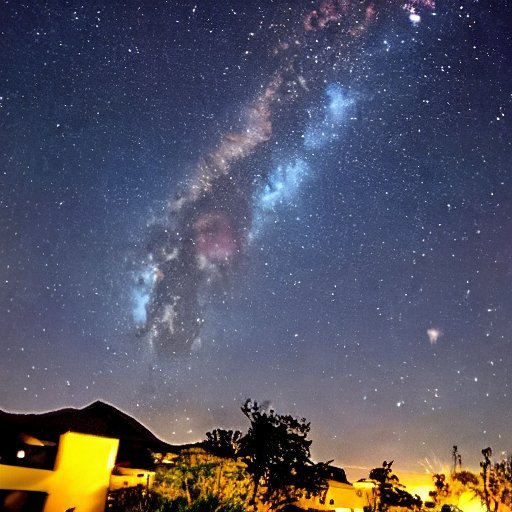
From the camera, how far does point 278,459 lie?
44.4ft

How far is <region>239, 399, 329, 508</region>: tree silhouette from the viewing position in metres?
13.4

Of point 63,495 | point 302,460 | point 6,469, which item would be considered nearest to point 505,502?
point 302,460

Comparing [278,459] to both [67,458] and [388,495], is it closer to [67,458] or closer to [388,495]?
[67,458]

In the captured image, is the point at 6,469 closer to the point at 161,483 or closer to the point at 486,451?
the point at 161,483

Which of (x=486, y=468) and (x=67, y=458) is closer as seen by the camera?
(x=67, y=458)

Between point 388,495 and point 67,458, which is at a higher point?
point 388,495

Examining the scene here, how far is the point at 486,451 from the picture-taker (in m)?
28.4

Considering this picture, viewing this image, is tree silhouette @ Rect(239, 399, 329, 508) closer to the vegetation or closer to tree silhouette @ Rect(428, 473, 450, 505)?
the vegetation

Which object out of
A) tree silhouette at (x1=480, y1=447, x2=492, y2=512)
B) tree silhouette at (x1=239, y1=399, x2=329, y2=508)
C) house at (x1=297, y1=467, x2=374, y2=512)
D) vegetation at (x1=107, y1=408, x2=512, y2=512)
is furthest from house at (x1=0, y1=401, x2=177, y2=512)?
tree silhouette at (x1=480, y1=447, x2=492, y2=512)

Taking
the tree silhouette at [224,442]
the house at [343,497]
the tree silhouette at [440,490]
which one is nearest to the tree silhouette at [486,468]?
the tree silhouette at [440,490]

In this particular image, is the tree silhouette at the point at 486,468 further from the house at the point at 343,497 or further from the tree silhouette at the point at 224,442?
the tree silhouette at the point at 224,442

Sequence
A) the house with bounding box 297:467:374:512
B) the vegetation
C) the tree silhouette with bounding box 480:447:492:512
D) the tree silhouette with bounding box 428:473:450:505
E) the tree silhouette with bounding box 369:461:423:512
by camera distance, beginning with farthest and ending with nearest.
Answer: the tree silhouette with bounding box 428:473:450:505 → the tree silhouette with bounding box 480:447:492:512 → the house with bounding box 297:467:374:512 → the tree silhouette with bounding box 369:461:423:512 → the vegetation

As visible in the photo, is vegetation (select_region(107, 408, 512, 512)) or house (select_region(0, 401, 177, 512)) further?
house (select_region(0, 401, 177, 512))

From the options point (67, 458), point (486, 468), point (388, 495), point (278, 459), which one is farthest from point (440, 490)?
point (67, 458)
